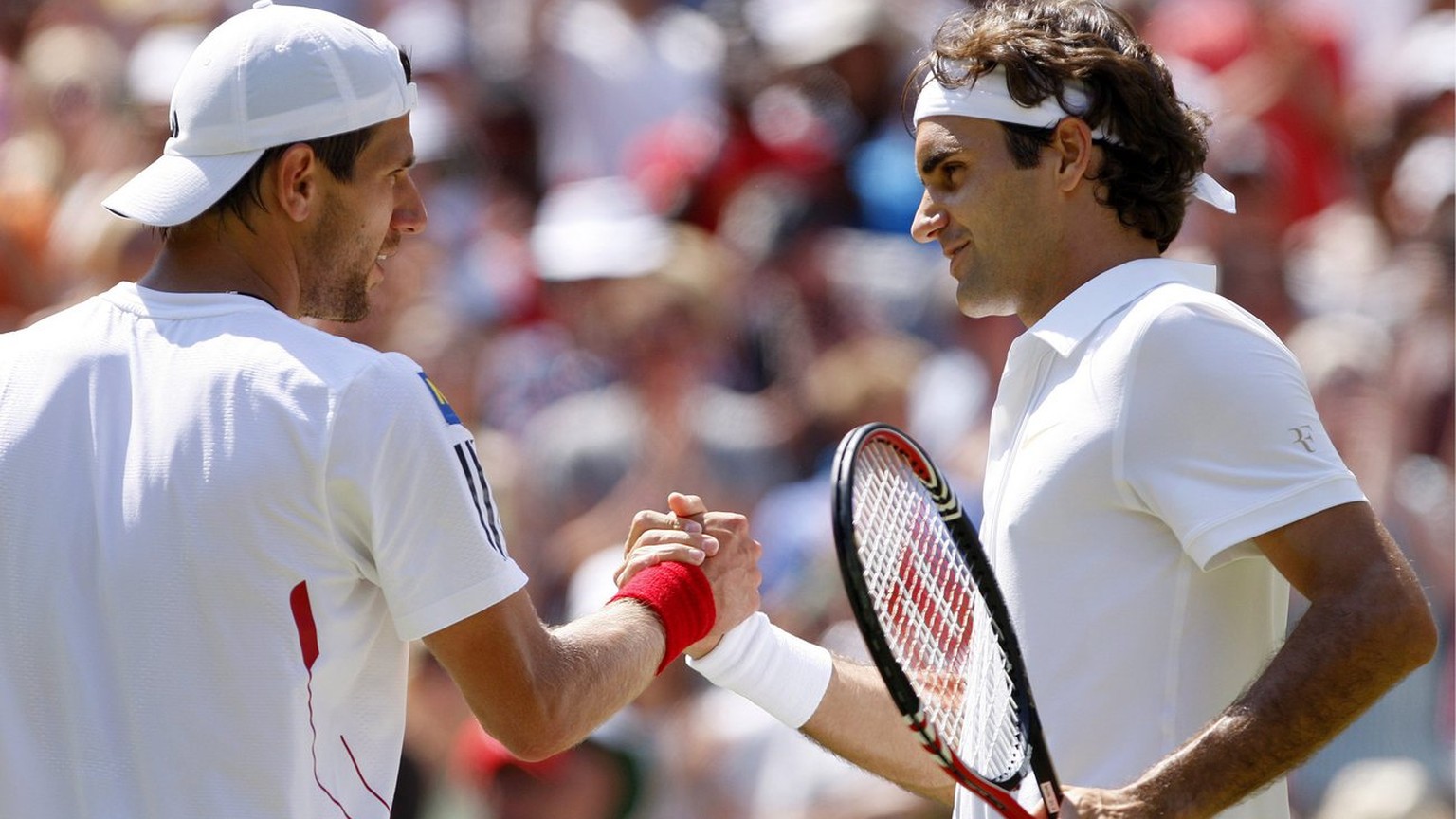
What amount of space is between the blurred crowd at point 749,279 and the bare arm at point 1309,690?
242 cm

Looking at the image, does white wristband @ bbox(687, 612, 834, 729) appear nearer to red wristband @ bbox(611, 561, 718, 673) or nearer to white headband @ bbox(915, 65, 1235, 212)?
red wristband @ bbox(611, 561, 718, 673)

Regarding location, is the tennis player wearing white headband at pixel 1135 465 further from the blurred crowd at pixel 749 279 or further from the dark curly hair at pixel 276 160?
the blurred crowd at pixel 749 279

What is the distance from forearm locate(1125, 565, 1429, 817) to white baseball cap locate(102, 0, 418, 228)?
4.65 ft

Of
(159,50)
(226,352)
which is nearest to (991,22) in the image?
(226,352)

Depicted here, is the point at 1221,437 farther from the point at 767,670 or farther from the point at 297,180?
the point at 297,180

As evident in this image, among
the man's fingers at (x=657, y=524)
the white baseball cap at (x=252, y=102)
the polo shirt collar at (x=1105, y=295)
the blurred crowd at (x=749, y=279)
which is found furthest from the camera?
the blurred crowd at (x=749, y=279)

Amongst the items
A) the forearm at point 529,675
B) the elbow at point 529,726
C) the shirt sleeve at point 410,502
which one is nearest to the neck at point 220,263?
the shirt sleeve at point 410,502

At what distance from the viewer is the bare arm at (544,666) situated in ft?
8.60

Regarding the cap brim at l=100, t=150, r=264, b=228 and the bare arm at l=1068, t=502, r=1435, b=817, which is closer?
the bare arm at l=1068, t=502, r=1435, b=817

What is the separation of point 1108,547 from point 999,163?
0.70m

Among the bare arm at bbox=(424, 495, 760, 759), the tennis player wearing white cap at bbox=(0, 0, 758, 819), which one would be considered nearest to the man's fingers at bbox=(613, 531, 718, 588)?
the bare arm at bbox=(424, 495, 760, 759)

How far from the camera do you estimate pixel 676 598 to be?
10.1 ft

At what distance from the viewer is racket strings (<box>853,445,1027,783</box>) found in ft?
9.04

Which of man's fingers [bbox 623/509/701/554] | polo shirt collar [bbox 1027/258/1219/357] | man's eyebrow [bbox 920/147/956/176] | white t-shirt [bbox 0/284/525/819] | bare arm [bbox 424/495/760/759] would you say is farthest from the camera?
man's fingers [bbox 623/509/701/554]
